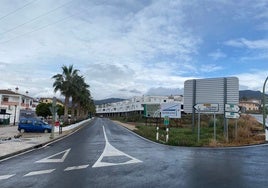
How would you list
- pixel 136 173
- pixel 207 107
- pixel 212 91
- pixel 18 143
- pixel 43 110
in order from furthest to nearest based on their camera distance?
pixel 43 110, pixel 212 91, pixel 207 107, pixel 18 143, pixel 136 173

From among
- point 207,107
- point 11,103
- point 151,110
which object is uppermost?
point 11,103

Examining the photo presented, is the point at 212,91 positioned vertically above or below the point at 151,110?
above

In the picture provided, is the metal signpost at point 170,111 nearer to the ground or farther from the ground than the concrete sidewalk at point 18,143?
farther from the ground

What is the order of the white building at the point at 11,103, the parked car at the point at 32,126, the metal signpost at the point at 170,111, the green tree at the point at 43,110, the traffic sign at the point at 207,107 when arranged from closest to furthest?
the traffic sign at the point at 207,107
the metal signpost at the point at 170,111
the parked car at the point at 32,126
the white building at the point at 11,103
the green tree at the point at 43,110

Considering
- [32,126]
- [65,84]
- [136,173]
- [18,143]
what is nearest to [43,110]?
[65,84]

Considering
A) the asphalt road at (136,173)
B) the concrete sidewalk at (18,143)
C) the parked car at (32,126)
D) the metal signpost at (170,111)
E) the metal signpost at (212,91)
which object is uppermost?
the metal signpost at (212,91)

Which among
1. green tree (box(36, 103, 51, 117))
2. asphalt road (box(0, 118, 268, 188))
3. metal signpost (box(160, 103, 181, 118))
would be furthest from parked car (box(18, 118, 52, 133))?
green tree (box(36, 103, 51, 117))

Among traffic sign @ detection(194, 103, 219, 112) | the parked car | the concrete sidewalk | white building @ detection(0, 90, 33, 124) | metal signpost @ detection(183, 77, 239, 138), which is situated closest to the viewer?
the concrete sidewalk

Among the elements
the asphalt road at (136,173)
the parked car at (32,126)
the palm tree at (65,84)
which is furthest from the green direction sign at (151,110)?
the asphalt road at (136,173)

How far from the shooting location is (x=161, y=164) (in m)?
11.7

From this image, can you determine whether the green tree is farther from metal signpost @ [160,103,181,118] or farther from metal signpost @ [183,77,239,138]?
metal signpost @ [183,77,239,138]

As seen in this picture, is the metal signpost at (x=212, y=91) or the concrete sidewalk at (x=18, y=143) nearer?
the concrete sidewalk at (x=18, y=143)

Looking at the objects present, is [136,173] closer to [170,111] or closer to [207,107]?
[207,107]

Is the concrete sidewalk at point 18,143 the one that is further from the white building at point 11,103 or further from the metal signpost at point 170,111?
the white building at point 11,103
